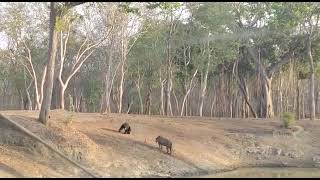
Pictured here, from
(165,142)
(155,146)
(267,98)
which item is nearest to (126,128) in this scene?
(155,146)

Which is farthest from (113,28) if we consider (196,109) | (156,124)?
(196,109)

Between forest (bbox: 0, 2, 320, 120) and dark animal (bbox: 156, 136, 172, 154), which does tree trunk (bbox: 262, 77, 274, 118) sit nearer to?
forest (bbox: 0, 2, 320, 120)

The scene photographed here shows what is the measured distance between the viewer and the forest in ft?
138

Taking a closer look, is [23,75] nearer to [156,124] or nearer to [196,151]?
[156,124]

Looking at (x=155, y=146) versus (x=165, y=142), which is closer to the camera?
(x=165, y=142)

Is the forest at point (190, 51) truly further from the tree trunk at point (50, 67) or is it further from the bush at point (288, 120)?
the tree trunk at point (50, 67)

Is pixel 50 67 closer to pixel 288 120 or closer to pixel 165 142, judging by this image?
pixel 165 142

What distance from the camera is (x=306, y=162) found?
3003 cm

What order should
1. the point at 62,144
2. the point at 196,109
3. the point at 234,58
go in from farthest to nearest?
the point at 196,109 < the point at 234,58 < the point at 62,144

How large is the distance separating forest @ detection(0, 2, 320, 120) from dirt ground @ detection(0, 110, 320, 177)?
27.9ft

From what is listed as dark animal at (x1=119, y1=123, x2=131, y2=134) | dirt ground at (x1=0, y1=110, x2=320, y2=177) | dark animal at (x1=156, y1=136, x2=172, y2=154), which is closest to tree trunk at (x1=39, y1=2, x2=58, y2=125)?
dirt ground at (x1=0, y1=110, x2=320, y2=177)

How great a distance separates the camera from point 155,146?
26.0m

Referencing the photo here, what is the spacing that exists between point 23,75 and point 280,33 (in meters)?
25.7

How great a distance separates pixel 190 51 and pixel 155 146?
79.1 feet
